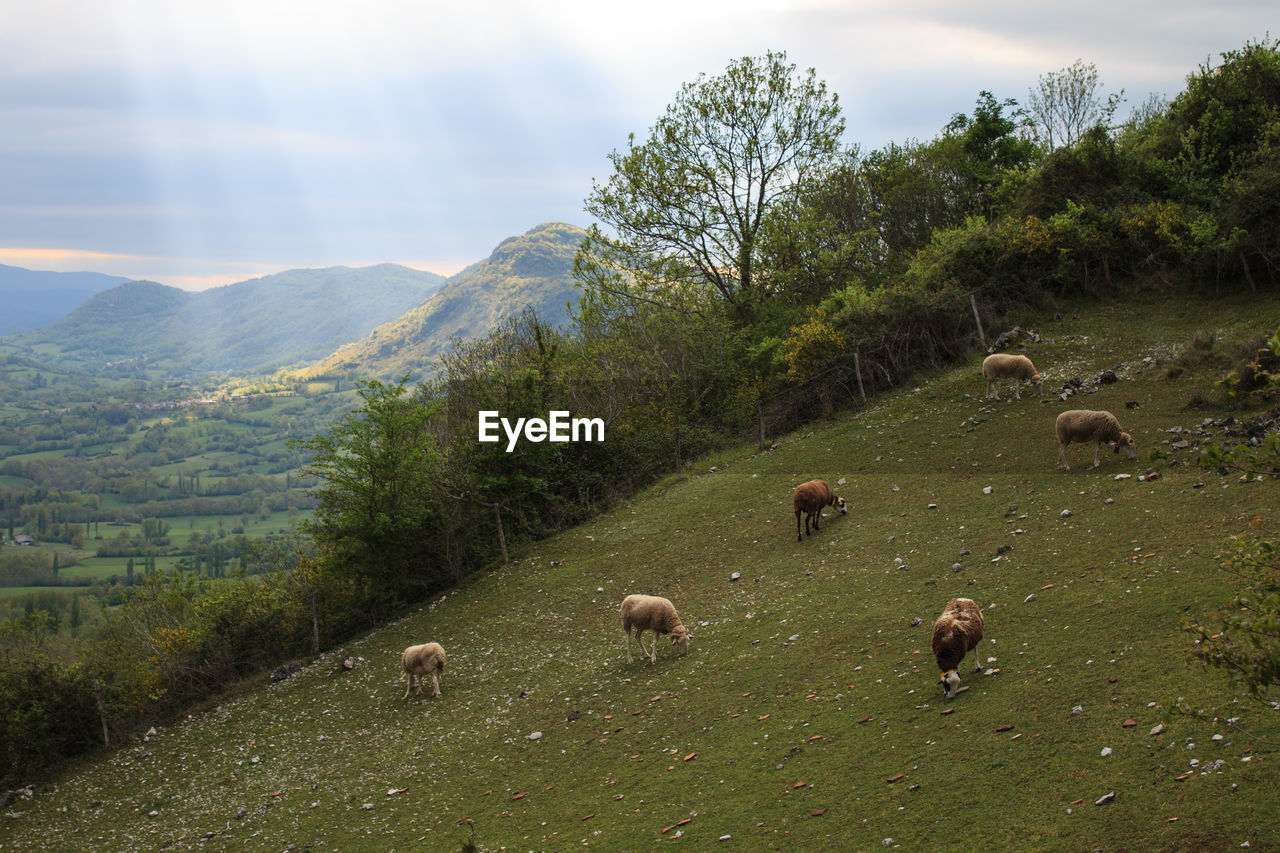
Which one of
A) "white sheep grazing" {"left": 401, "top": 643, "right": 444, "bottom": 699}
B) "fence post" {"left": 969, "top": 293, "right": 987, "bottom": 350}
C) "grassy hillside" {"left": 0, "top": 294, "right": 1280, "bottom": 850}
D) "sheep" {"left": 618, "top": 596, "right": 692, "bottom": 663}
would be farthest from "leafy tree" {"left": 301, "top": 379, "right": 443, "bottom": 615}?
"fence post" {"left": 969, "top": 293, "right": 987, "bottom": 350}

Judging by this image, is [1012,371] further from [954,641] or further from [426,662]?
[426,662]

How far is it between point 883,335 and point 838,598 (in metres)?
20.5

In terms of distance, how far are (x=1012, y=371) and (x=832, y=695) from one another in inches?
752

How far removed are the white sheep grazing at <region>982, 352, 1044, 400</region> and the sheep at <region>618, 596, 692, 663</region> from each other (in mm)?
17039

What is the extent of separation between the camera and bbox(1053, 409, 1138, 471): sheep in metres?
20.1

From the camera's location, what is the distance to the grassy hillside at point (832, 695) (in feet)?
30.8

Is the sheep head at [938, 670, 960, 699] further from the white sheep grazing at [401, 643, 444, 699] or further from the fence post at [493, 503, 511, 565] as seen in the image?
the fence post at [493, 503, 511, 565]

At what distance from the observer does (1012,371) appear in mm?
28031

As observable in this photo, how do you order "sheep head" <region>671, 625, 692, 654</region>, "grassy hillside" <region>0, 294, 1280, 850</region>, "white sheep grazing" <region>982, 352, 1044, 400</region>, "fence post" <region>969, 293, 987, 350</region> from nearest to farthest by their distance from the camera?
1. "grassy hillside" <region>0, 294, 1280, 850</region>
2. "sheep head" <region>671, 625, 692, 654</region>
3. "white sheep grazing" <region>982, 352, 1044, 400</region>
4. "fence post" <region>969, 293, 987, 350</region>

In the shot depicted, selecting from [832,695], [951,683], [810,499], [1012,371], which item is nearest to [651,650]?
[832,695]

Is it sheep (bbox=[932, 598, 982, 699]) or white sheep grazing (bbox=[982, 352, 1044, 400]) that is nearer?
sheep (bbox=[932, 598, 982, 699])

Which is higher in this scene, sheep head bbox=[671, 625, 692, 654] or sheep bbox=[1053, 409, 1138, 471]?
sheep bbox=[1053, 409, 1138, 471]

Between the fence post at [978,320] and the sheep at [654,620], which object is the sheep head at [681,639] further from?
the fence post at [978,320]

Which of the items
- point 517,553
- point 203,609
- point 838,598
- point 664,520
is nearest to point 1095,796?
point 838,598
